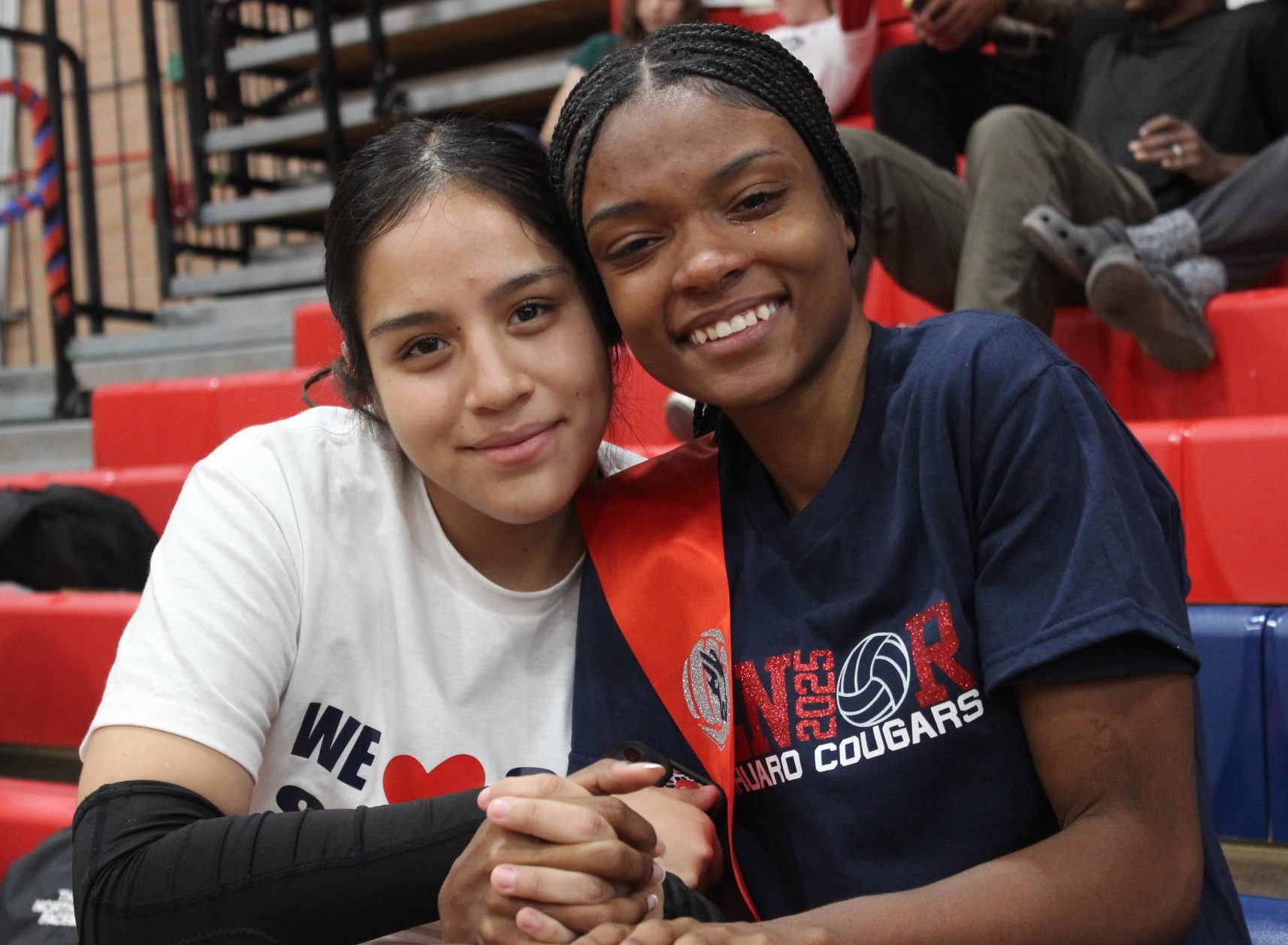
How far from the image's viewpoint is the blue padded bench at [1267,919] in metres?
1.02

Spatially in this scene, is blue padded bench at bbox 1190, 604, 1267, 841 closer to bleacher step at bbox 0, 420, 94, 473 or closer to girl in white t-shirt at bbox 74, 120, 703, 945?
girl in white t-shirt at bbox 74, 120, 703, 945

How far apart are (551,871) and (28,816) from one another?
3.68ft

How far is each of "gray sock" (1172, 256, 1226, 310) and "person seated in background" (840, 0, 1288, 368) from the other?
0.09 meters

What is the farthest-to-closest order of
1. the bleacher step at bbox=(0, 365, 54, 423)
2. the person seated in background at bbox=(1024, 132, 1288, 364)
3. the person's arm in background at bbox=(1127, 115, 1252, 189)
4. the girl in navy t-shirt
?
the bleacher step at bbox=(0, 365, 54, 423) < the person's arm in background at bbox=(1127, 115, 1252, 189) < the person seated in background at bbox=(1024, 132, 1288, 364) < the girl in navy t-shirt

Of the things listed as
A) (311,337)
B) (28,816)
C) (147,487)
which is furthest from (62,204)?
(28,816)

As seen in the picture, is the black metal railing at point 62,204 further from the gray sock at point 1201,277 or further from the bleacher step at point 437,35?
the gray sock at point 1201,277

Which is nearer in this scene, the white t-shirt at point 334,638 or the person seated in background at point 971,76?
the white t-shirt at point 334,638

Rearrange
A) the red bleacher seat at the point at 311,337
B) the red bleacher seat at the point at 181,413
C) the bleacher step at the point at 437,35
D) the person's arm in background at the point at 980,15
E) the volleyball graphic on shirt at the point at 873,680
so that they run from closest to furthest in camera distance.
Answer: the volleyball graphic on shirt at the point at 873,680, the person's arm in background at the point at 980,15, the red bleacher seat at the point at 181,413, the red bleacher seat at the point at 311,337, the bleacher step at the point at 437,35

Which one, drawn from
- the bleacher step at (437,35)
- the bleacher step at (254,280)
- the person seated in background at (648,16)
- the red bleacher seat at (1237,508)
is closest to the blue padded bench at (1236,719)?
the red bleacher seat at (1237,508)

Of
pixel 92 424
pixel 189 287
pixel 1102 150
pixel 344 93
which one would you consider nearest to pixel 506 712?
pixel 1102 150

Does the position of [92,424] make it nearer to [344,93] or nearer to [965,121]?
[344,93]

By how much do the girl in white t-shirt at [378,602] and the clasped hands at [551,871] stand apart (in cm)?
2

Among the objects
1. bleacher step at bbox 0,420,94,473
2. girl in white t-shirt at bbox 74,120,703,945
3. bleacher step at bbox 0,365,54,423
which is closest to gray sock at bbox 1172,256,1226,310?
girl in white t-shirt at bbox 74,120,703,945

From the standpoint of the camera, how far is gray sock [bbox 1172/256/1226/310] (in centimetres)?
181
